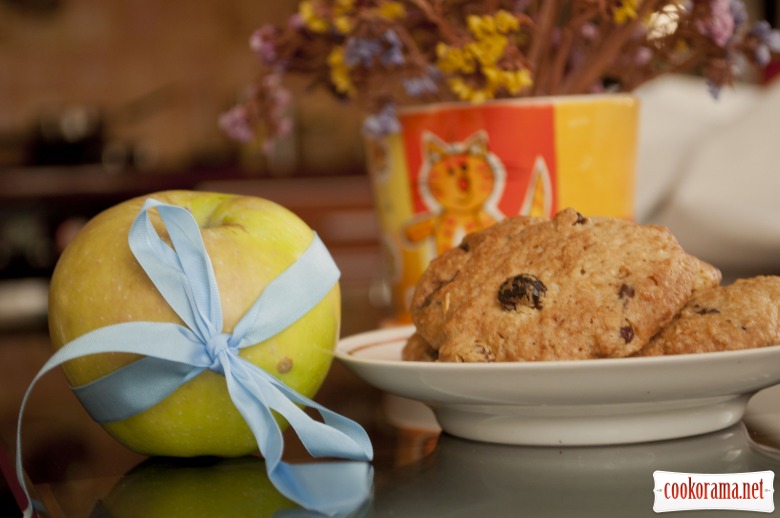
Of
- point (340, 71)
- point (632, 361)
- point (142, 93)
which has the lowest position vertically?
point (142, 93)

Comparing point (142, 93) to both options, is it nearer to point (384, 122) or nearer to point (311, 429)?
point (384, 122)

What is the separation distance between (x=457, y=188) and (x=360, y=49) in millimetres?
160

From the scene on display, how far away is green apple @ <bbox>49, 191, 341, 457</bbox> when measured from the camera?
1.80 ft

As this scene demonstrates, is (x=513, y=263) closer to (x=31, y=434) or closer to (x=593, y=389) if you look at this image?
(x=593, y=389)

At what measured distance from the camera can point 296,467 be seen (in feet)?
1.69

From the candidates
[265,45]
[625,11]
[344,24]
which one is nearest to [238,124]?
[265,45]

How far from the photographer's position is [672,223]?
4.88 feet

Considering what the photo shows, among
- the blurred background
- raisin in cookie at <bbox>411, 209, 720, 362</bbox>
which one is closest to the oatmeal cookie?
raisin in cookie at <bbox>411, 209, 720, 362</bbox>

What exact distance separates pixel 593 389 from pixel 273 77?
0.62 meters

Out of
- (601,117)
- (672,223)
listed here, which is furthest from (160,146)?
(601,117)

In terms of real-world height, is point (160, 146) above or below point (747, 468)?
below

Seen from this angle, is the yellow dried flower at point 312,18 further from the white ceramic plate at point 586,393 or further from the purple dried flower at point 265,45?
the white ceramic plate at point 586,393

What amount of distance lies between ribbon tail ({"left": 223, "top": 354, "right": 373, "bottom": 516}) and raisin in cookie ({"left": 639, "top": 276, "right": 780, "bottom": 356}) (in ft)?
0.59

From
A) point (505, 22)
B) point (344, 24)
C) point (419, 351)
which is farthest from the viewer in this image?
point (344, 24)
